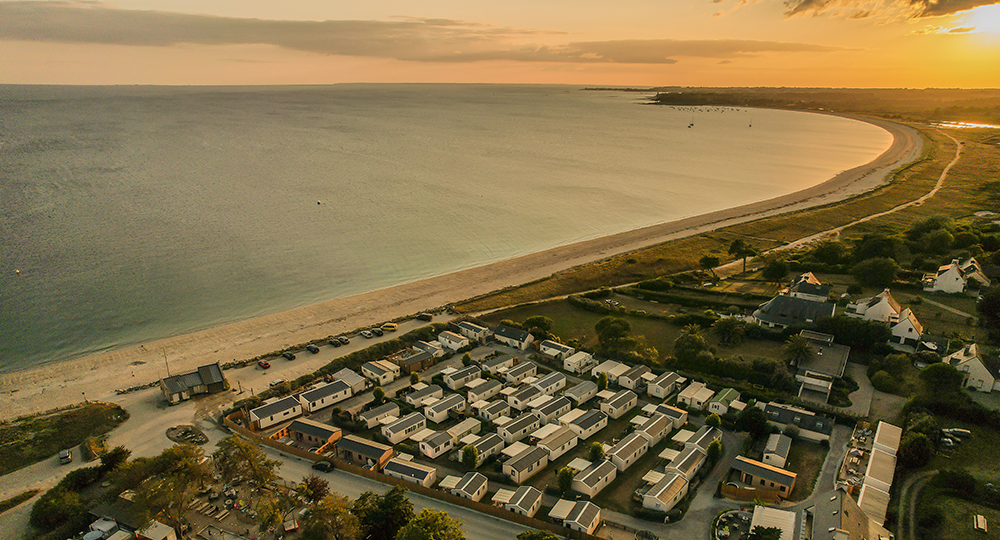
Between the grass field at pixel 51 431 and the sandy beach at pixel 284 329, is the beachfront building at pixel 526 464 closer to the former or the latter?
the sandy beach at pixel 284 329

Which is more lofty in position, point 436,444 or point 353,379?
point 353,379

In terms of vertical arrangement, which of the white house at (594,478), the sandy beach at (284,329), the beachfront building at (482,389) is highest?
the sandy beach at (284,329)

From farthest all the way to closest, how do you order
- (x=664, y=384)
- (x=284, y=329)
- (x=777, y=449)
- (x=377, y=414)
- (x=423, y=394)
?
(x=284, y=329) → (x=423, y=394) → (x=664, y=384) → (x=377, y=414) → (x=777, y=449)

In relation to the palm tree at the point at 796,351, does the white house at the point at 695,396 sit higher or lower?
lower

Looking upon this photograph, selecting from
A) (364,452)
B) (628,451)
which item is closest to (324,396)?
(364,452)

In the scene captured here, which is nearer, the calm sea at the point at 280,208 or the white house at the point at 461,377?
the white house at the point at 461,377

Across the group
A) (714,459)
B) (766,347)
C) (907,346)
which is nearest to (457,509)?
(714,459)

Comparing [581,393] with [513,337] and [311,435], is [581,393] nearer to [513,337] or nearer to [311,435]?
[513,337]

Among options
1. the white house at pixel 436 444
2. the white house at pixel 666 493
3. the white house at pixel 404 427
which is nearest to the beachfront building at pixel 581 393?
the white house at pixel 436 444
